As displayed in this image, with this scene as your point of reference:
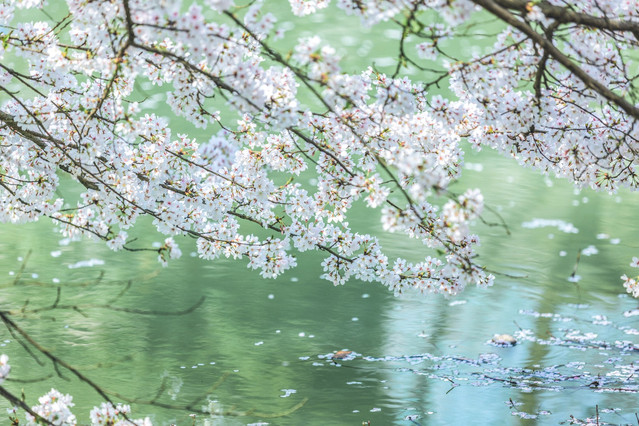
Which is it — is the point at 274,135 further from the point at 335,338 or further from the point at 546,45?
the point at 335,338

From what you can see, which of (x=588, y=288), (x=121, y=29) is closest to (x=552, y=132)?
→ (x=121, y=29)

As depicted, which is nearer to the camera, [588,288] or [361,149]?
[361,149]

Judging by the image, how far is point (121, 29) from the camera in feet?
10.4

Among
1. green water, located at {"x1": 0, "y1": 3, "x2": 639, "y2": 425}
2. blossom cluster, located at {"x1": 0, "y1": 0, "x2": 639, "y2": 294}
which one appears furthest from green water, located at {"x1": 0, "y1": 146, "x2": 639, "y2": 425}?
blossom cluster, located at {"x1": 0, "y1": 0, "x2": 639, "y2": 294}

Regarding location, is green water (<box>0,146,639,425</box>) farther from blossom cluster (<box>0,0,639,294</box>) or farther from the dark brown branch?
the dark brown branch

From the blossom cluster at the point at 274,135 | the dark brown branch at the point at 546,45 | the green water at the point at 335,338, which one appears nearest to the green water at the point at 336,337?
the green water at the point at 335,338

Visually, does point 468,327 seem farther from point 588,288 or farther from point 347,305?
point 588,288

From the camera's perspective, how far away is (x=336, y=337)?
7.42 metres

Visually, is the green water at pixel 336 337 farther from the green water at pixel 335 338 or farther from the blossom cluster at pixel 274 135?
the blossom cluster at pixel 274 135

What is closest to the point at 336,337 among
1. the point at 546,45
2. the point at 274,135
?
the point at 274,135

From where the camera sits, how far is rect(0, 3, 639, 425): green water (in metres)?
6.13

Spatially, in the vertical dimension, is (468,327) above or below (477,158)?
below

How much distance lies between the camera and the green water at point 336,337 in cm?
613

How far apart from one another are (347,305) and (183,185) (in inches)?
150
